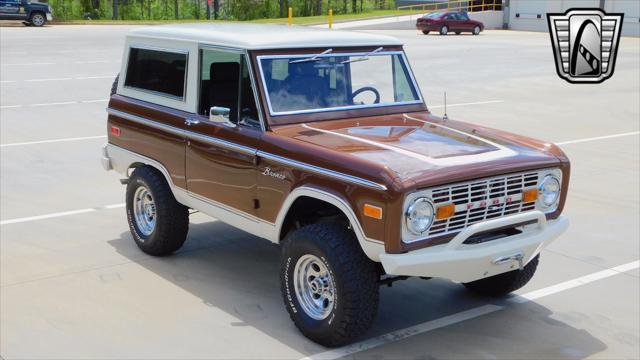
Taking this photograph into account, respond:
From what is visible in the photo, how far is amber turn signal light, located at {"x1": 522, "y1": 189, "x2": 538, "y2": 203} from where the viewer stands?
218 inches

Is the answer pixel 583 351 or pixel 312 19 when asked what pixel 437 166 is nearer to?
pixel 583 351

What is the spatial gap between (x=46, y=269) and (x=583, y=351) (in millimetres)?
4334

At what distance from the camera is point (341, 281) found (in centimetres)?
515

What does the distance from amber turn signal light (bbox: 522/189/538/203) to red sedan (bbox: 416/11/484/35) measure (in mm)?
37645

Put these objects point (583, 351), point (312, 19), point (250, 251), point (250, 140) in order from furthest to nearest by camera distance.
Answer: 1. point (312, 19)
2. point (250, 251)
3. point (250, 140)
4. point (583, 351)

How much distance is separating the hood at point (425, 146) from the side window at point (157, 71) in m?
1.38

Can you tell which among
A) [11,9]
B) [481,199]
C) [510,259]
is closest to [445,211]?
[481,199]

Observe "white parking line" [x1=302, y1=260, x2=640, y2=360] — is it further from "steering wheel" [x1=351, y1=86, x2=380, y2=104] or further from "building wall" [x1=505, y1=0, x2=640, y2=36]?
"building wall" [x1=505, y1=0, x2=640, y2=36]

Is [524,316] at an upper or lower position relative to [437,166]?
lower

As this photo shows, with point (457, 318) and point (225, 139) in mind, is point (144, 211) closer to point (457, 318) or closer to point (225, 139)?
point (225, 139)

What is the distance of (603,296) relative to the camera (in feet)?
21.4

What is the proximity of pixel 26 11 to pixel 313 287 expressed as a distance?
3724 cm

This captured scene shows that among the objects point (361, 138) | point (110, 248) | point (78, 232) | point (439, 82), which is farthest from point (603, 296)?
point (439, 82)

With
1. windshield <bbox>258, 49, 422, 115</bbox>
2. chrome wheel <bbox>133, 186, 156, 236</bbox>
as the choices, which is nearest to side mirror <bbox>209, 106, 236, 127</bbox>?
windshield <bbox>258, 49, 422, 115</bbox>
